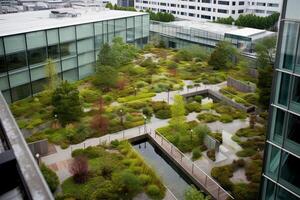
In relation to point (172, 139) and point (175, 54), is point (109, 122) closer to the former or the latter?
point (172, 139)

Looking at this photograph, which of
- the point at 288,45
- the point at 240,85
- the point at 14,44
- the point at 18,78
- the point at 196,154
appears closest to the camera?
the point at 288,45

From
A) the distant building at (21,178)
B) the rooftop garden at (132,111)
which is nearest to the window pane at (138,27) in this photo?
the rooftop garden at (132,111)

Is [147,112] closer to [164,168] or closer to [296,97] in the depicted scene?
[164,168]

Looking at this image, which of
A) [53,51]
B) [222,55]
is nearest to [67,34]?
[53,51]

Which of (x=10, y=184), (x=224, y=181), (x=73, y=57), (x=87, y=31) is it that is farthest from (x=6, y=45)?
(x=10, y=184)

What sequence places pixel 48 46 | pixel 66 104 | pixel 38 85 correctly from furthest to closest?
pixel 48 46
pixel 38 85
pixel 66 104

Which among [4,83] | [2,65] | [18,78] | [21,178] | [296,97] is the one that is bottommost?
[4,83]

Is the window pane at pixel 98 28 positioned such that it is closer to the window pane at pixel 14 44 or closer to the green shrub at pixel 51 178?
the window pane at pixel 14 44

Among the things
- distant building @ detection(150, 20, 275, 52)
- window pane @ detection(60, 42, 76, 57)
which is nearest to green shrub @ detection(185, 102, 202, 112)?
window pane @ detection(60, 42, 76, 57)
